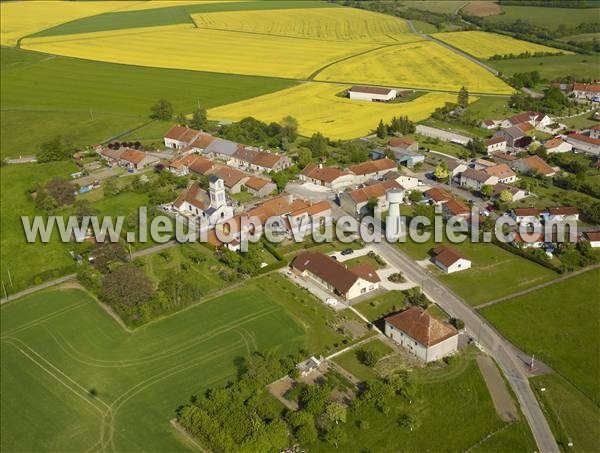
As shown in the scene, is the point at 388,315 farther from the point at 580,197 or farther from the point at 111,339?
the point at 580,197

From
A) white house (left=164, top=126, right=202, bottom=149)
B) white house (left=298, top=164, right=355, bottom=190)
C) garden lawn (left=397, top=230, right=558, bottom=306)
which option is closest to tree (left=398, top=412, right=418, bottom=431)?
garden lawn (left=397, top=230, right=558, bottom=306)

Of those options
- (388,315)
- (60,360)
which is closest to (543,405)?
(388,315)

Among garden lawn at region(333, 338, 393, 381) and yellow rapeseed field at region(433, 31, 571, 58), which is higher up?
yellow rapeseed field at region(433, 31, 571, 58)

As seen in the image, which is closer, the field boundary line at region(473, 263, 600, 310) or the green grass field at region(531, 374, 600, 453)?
the green grass field at region(531, 374, 600, 453)

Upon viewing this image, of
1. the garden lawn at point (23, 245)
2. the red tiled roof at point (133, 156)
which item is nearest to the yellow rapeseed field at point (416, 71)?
the red tiled roof at point (133, 156)

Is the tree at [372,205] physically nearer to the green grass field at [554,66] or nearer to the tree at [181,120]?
the tree at [181,120]

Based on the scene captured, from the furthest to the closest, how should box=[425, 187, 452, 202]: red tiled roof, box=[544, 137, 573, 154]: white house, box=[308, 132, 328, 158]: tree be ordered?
box=[308, 132, 328, 158]: tree < box=[544, 137, 573, 154]: white house < box=[425, 187, 452, 202]: red tiled roof

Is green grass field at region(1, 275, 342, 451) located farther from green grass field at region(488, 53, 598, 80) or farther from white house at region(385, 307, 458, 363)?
green grass field at region(488, 53, 598, 80)
